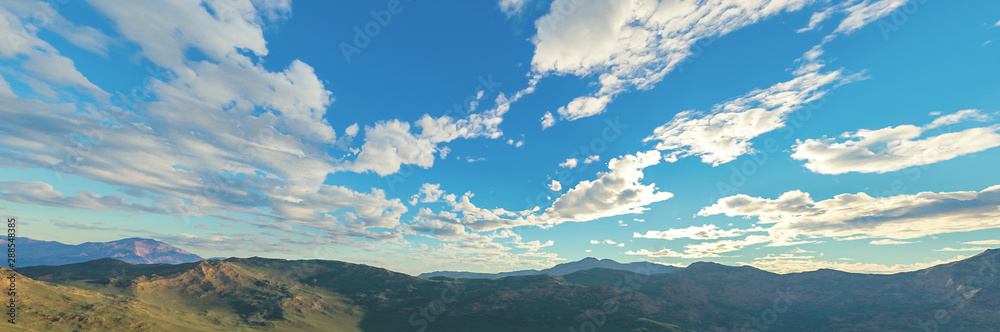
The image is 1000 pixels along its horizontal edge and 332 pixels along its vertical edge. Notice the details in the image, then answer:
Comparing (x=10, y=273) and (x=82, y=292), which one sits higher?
(x=10, y=273)

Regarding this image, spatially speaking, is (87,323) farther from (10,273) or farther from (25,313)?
(10,273)

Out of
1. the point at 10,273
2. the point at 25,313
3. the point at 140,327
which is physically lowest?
the point at 140,327

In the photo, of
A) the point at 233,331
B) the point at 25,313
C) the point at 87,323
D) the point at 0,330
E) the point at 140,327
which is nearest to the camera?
the point at 0,330

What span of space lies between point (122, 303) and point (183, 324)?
1373 inches

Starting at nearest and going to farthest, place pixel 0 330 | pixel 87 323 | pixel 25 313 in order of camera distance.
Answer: pixel 0 330 < pixel 25 313 < pixel 87 323

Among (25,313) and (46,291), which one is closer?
(25,313)

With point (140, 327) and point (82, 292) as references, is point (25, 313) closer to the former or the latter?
point (140, 327)

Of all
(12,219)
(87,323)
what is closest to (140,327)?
(87,323)

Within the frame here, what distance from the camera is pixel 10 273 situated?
14812cm

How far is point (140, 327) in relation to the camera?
15838 cm

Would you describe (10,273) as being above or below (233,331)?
above

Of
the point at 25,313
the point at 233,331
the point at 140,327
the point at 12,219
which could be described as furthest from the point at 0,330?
the point at 233,331

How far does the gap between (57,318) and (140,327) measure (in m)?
25.8

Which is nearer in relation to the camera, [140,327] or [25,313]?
[25,313]
